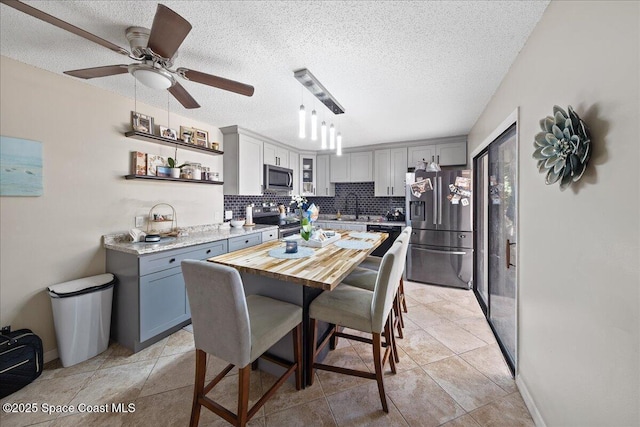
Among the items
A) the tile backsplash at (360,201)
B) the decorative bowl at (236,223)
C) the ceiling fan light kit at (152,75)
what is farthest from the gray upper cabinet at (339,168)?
the ceiling fan light kit at (152,75)

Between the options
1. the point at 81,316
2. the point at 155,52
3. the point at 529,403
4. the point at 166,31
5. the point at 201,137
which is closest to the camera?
the point at 166,31

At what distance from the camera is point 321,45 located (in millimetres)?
1615

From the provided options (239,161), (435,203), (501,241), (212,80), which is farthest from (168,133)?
(501,241)

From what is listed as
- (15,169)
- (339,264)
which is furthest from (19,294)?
(339,264)

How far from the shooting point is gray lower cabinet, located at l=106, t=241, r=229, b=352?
6.82ft

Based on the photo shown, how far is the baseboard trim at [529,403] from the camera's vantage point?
53.4 inches

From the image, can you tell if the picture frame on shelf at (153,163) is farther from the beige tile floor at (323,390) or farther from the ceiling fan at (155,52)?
the beige tile floor at (323,390)

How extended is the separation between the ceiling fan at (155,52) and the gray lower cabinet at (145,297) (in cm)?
140

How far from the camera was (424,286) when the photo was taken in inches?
143

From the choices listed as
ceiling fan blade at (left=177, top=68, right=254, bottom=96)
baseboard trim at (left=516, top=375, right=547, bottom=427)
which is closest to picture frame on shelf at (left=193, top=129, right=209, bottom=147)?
ceiling fan blade at (left=177, top=68, right=254, bottom=96)

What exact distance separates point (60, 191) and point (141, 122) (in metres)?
1.00

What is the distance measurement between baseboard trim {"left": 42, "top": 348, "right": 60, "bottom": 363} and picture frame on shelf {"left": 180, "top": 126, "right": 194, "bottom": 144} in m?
2.32

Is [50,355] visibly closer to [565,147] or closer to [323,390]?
[323,390]

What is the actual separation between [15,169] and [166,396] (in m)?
2.04
